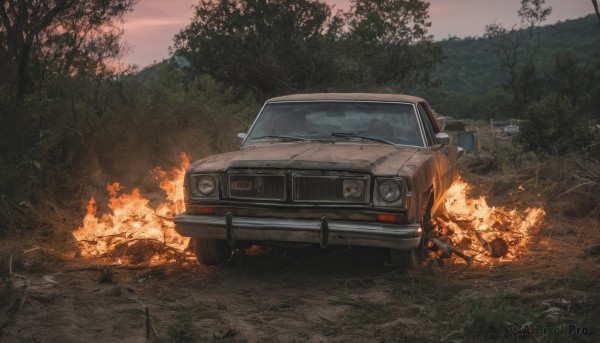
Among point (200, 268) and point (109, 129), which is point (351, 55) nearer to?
point (109, 129)

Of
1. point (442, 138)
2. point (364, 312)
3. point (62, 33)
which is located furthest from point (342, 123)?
point (62, 33)

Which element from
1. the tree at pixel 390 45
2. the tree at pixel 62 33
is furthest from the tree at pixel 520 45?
the tree at pixel 62 33

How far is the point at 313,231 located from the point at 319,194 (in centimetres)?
33

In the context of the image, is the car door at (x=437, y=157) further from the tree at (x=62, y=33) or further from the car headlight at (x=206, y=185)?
the tree at (x=62, y=33)

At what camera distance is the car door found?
20.9ft

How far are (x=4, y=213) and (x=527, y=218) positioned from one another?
Result: 6.10 meters

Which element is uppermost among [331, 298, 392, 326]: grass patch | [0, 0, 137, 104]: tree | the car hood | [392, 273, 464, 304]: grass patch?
[0, 0, 137, 104]: tree

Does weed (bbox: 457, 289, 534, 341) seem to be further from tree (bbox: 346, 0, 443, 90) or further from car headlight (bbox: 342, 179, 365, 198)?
tree (bbox: 346, 0, 443, 90)

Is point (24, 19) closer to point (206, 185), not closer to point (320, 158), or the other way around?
point (206, 185)

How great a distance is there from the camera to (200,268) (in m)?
6.04

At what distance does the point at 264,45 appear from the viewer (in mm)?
25297

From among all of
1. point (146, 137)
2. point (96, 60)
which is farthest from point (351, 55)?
point (146, 137)

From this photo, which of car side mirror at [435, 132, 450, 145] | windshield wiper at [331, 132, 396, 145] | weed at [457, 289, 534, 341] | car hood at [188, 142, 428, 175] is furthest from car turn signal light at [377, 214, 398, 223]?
car side mirror at [435, 132, 450, 145]

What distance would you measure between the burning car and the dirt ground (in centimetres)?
36
